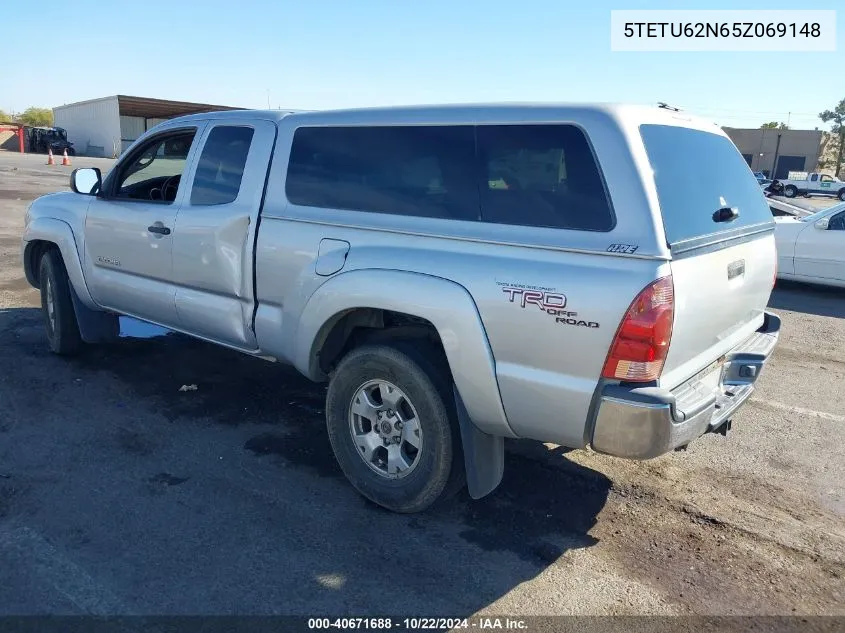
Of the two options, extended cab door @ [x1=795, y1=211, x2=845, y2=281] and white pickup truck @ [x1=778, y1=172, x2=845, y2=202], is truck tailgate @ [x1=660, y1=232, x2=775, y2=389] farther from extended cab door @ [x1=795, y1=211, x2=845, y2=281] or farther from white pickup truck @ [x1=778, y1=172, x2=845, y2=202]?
white pickup truck @ [x1=778, y1=172, x2=845, y2=202]

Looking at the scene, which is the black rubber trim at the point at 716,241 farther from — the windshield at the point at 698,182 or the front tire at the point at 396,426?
the front tire at the point at 396,426

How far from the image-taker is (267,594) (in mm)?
2949

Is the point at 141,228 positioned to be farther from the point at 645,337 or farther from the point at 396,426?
the point at 645,337

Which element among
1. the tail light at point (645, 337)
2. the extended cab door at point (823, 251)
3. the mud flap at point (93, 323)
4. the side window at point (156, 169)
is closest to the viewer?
the tail light at point (645, 337)

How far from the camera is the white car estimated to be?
9172mm

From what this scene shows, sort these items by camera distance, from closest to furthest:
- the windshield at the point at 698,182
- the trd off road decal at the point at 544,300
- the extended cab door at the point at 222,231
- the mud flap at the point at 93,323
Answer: the trd off road decal at the point at 544,300 → the windshield at the point at 698,182 → the extended cab door at the point at 222,231 → the mud flap at the point at 93,323

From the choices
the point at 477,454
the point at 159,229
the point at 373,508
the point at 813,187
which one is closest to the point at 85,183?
the point at 159,229

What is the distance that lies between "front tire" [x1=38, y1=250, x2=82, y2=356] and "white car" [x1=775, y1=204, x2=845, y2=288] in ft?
28.6

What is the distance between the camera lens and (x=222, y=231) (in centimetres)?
426

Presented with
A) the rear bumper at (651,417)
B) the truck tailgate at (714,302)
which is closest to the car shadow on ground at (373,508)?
the rear bumper at (651,417)

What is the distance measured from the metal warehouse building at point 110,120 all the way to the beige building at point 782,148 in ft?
191

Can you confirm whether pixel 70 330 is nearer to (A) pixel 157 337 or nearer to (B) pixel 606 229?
(A) pixel 157 337

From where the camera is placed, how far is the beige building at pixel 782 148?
73.1 meters

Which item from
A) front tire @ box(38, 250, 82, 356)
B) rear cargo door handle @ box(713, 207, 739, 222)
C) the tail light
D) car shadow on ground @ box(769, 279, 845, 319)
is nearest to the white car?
car shadow on ground @ box(769, 279, 845, 319)
